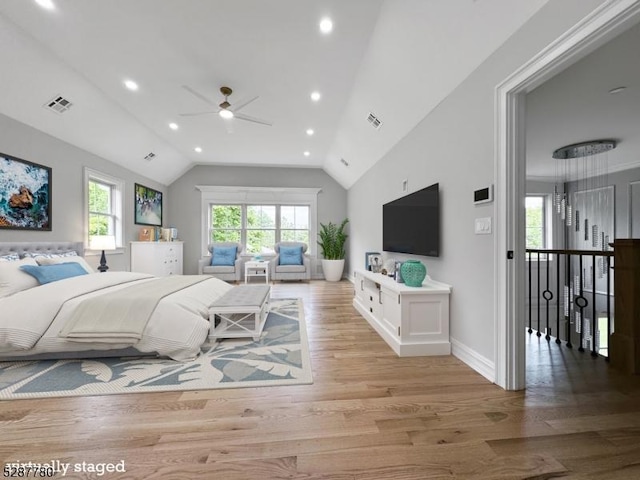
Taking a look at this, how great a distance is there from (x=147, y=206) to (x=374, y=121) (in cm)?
524

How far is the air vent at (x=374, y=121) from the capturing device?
146 inches

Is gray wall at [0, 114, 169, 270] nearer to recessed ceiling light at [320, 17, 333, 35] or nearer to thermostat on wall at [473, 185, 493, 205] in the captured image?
recessed ceiling light at [320, 17, 333, 35]

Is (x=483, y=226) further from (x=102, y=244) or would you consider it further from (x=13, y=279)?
(x=102, y=244)

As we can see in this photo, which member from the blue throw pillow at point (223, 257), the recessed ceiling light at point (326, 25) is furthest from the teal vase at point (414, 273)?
the blue throw pillow at point (223, 257)

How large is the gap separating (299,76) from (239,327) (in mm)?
→ 3044

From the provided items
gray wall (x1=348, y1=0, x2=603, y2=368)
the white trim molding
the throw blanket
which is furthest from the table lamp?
the white trim molding

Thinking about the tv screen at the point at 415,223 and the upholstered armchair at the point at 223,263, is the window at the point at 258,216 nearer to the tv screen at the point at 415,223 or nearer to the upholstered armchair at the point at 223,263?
the upholstered armchair at the point at 223,263

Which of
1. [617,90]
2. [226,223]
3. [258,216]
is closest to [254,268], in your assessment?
[258,216]

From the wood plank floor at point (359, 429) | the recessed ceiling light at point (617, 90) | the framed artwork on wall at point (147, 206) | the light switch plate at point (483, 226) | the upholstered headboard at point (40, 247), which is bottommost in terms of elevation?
the wood plank floor at point (359, 429)

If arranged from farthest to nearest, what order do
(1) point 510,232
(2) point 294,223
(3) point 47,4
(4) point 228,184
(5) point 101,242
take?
(2) point 294,223, (4) point 228,184, (5) point 101,242, (3) point 47,4, (1) point 510,232

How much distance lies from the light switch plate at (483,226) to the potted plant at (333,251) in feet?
15.8

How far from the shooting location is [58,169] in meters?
3.85

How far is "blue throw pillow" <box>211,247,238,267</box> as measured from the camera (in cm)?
648

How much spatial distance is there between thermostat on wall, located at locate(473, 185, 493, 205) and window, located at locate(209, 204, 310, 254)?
5.61 m
